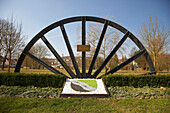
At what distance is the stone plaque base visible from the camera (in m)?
5.55

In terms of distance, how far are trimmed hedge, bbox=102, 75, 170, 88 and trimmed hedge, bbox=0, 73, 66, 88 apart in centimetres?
260

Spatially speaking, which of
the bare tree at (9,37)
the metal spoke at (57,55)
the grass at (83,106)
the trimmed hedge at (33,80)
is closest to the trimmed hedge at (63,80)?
the trimmed hedge at (33,80)

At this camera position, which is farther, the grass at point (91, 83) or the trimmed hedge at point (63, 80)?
the trimmed hedge at point (63, 80)

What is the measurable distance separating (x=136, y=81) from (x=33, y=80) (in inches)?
228

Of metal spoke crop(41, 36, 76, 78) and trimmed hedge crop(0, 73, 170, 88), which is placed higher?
metal spoke crop(41, 36, 76, 78)

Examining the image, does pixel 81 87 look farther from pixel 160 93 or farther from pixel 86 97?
pixel 160 93

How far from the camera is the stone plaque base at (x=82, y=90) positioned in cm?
555

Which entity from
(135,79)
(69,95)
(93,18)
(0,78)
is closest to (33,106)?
(69,95)

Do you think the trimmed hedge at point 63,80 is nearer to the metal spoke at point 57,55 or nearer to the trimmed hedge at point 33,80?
the trimmed hedge at point 33,80

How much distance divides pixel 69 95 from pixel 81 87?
73 centimetres

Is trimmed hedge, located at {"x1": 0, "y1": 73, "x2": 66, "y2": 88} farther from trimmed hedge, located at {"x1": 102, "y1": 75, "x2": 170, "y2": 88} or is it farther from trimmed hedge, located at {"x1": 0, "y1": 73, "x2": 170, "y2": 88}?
trimmed hedge, located at {"x1": 102, "y1": 75, "x2": 170, "y2": 88}

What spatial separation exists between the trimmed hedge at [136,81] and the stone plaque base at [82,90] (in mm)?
540

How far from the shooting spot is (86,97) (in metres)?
5.47

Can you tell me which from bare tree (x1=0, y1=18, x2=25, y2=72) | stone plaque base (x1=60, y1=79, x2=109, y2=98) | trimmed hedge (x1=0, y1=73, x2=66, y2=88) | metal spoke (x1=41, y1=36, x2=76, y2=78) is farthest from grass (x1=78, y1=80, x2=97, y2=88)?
bare tree (x1=0, y1=18, x2=25, y2=72)
